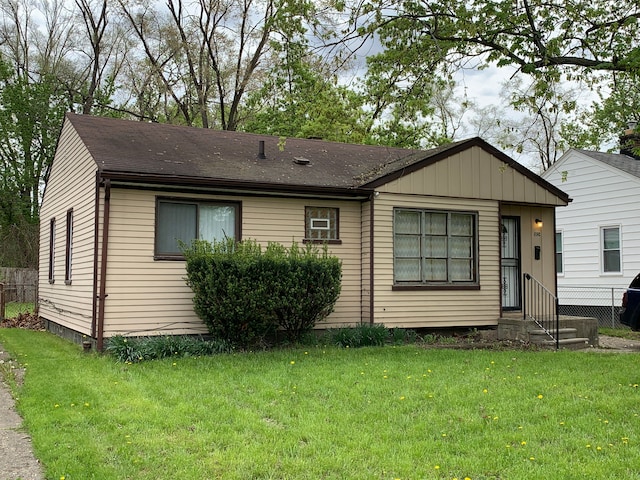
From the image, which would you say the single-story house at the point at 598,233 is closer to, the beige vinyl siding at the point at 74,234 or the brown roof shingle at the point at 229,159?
the brown roof shingle at the point at 229,159

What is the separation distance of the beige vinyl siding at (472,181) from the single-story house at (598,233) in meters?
3.66

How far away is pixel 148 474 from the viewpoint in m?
4.66

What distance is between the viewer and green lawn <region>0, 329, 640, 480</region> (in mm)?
4816

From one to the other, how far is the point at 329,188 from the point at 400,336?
3.14 meters


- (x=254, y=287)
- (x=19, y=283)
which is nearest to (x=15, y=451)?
(x=254, y=287)

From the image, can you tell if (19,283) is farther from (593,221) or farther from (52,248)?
(593,221)

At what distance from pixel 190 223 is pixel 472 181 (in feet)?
19.2

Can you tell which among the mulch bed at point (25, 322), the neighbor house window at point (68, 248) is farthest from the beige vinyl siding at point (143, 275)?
the mulch bed at point (25, 322)

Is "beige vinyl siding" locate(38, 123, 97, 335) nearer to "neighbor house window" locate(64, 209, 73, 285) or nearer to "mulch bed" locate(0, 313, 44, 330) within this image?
"neighbor house window" locate(64, 209, 73, 285)

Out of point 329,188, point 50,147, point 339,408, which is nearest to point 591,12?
point 329,188

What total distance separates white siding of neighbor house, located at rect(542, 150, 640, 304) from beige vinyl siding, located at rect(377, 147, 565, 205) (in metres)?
4.60

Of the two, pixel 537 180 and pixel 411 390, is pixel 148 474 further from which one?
pixel 537 180

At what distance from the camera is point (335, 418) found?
614cm

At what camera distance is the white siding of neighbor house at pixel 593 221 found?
1694 centimetres
